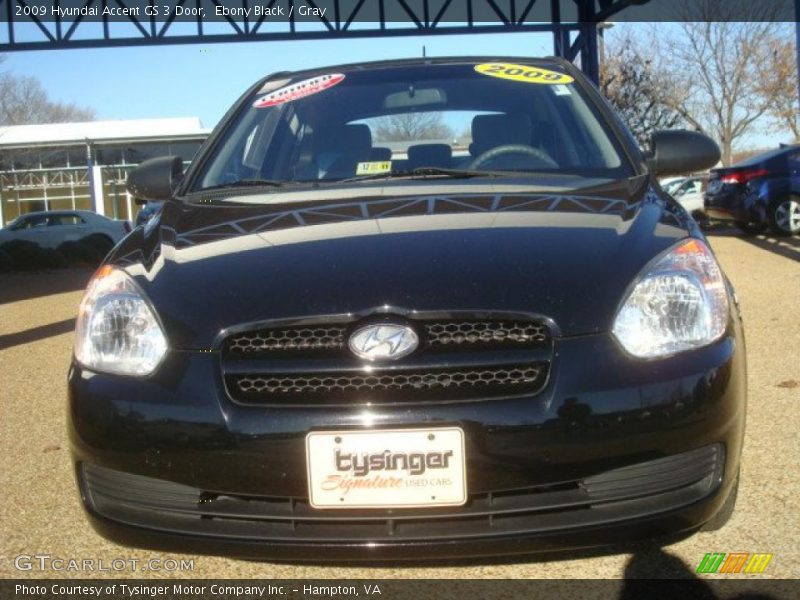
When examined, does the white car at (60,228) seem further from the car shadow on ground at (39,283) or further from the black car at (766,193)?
the black car at (766,193)

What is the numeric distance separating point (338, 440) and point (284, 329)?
297 millimetres

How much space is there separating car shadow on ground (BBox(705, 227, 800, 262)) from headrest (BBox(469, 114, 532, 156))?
861 cm

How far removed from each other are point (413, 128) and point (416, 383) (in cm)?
180

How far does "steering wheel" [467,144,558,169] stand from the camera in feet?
10.9

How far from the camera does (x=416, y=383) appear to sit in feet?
6.81

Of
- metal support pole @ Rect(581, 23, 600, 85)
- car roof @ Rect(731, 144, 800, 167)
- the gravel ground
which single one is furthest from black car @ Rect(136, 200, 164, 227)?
metal support pole @ Rect(581, 23, 600, 85)

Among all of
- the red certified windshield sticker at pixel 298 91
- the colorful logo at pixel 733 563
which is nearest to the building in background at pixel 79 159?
→ the red certified windshield sticker at pixel 298 91

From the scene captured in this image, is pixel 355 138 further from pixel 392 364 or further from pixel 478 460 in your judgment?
pixel 478 460

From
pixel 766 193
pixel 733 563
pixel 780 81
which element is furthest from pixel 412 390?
pixel 780 81

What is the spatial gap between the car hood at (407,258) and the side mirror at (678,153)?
61 centimetres

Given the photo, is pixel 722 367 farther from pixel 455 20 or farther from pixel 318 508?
pixel 455 20

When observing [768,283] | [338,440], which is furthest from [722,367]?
[768,283]

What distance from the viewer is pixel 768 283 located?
889 centimetres

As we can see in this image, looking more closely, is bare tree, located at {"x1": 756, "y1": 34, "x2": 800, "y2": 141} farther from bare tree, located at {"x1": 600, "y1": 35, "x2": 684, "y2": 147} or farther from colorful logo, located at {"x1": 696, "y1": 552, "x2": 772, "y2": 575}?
colorful logo, located at {"x1": 696, "y1": 552, "x2": 772, "y2": 575}
